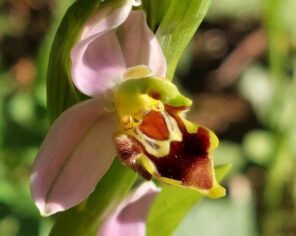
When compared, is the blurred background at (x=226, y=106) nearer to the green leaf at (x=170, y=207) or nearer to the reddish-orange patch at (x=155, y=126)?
the green leaf at (x=170, y=207)

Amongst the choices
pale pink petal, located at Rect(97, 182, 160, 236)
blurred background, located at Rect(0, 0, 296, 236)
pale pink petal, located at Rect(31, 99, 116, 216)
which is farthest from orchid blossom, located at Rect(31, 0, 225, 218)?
blurred background, located at Rect(0, 0, 296, 236)

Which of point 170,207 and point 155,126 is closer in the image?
point 155,126

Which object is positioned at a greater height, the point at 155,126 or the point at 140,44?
the point at 140,44

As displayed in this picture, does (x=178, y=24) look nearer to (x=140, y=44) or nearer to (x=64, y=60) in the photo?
(x=140, y=44)

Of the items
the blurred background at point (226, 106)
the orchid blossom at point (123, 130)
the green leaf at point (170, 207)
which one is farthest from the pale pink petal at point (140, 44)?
the blurred background at point (226, 106)

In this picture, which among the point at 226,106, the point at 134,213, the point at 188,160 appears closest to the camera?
the point at 188,160

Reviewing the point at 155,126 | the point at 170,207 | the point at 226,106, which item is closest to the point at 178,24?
the point at 155,126

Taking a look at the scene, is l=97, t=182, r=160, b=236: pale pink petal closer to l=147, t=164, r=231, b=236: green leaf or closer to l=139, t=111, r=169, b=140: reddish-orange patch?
l=147, t=164, r=231, b=236: green leaf
